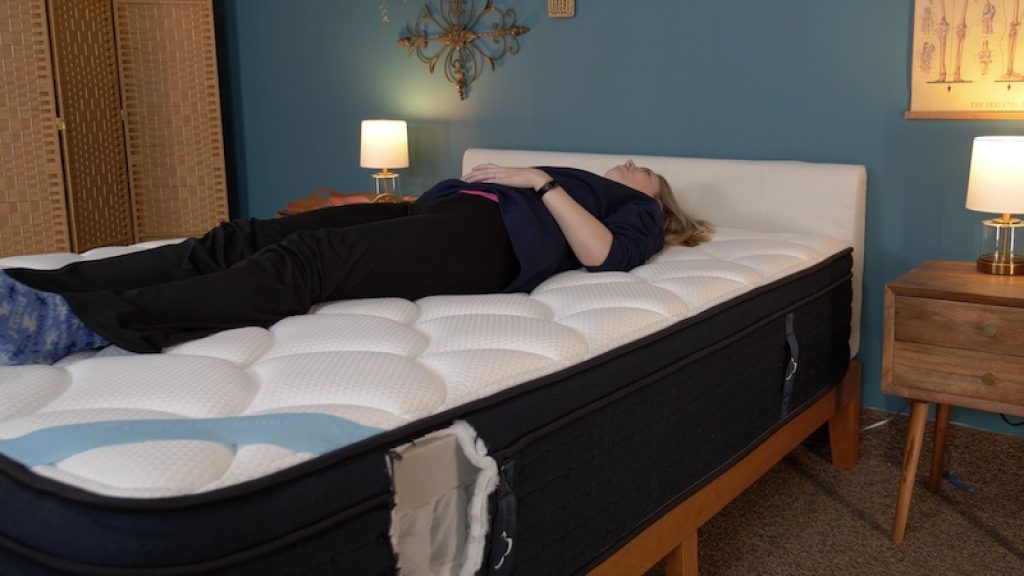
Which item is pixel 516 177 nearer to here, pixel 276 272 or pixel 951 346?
pixel 276 272

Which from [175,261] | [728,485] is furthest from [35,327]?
[728,485]

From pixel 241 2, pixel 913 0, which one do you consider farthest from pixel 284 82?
pixel 913 0

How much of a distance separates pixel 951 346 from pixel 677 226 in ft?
2.49

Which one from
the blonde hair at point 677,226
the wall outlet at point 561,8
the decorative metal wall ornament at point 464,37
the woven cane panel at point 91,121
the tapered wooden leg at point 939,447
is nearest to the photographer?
the tapered wooden leg at point 939,447

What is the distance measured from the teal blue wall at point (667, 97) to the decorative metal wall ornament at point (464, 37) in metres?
0.04

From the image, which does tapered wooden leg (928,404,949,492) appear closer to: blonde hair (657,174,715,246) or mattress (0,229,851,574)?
mattress (0,229,851,574)

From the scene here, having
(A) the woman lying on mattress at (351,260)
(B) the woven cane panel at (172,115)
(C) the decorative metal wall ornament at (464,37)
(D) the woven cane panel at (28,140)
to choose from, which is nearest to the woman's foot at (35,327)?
(A) the woman lying on mattress at (351,260)

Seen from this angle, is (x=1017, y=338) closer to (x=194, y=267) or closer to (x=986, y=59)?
(x=986, y=59)

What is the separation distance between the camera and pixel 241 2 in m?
4.27

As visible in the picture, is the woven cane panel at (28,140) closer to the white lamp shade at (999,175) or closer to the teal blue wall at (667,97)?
the teal blue wall at (667,97)

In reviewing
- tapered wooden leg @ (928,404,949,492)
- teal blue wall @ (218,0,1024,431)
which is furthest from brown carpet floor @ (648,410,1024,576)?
teal blue wall @ (218,0,1024,431)

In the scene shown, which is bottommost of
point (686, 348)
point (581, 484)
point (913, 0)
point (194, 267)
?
point (581, 484)

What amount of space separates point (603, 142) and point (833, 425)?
1.21 m

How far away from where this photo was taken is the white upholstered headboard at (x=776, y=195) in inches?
100.0
